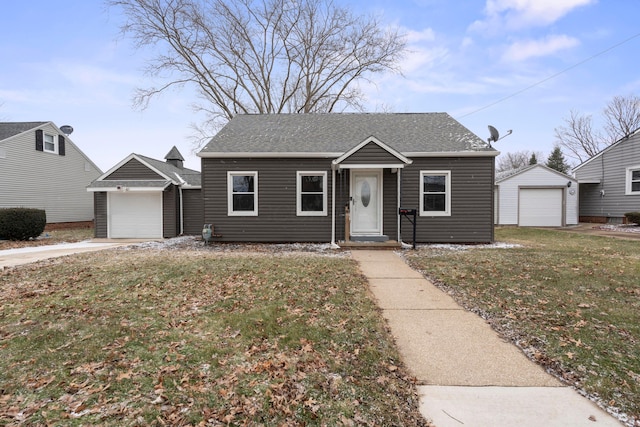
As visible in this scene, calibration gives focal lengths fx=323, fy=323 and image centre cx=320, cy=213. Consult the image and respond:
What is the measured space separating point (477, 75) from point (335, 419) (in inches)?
696

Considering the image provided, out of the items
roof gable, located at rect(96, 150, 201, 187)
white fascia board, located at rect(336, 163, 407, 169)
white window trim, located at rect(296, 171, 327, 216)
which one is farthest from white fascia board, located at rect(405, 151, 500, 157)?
roof gable, located at rect(96, 150, 201, 187)

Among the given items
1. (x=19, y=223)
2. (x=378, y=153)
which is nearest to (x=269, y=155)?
(x=378, y=153)

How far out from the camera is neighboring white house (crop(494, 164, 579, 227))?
18.4 meters

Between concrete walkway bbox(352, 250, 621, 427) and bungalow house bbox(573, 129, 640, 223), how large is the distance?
63.5 feet

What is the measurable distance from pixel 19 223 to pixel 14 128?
770 centimetres

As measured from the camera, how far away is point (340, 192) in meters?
11.4

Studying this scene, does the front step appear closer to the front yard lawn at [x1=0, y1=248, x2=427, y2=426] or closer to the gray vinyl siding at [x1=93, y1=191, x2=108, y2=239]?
the front yard lawn at [x1=0, y1=248, x2=427, y2=426]

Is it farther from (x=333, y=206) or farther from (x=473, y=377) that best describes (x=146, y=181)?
(x=473, y=377)

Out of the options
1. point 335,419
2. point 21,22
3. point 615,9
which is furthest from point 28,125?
point 615,9

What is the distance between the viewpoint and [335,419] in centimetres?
227

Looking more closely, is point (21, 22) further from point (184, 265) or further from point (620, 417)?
point (620, 417)

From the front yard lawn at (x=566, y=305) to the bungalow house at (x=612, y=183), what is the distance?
11494 millimetres

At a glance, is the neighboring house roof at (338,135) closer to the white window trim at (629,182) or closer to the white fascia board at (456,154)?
the white fascia board at (456,154)

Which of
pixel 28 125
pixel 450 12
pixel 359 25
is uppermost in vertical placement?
pixel 359 25
